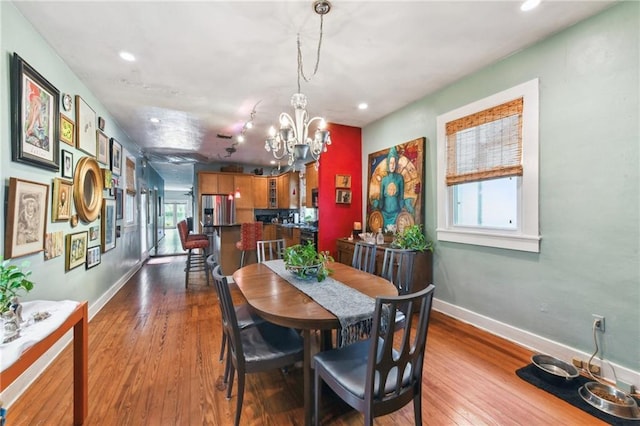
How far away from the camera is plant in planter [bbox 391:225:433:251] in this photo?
3.47 metres

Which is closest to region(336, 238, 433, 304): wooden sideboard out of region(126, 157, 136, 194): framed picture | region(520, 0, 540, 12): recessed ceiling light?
region(520, 0, 540, 12): recessed ceiling light

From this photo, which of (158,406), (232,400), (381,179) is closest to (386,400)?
(232,400)

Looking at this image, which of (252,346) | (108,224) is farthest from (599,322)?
(108,224)

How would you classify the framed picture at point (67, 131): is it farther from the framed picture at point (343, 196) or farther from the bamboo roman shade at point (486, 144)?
the bamboo roman shade at point (486, 144)

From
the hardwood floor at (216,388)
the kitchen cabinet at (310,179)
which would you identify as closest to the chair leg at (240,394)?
the hardwood floor at (216,388)

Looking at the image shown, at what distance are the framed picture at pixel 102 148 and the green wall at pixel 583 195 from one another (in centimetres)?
472

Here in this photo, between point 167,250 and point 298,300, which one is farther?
point 167,250

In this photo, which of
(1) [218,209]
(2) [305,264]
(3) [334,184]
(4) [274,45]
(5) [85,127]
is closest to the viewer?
(2) [305,264]

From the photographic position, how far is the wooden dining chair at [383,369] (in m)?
1.27

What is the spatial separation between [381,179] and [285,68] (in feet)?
→ 7.25

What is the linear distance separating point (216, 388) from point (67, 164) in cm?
257

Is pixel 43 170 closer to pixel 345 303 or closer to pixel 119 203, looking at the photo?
pixel 119 203

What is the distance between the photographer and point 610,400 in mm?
1837

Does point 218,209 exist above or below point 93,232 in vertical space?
above
